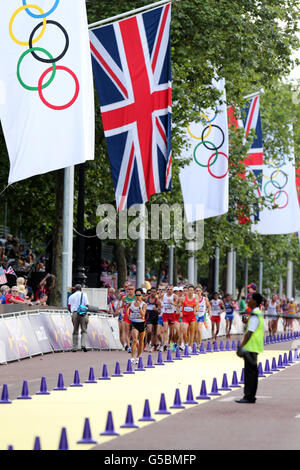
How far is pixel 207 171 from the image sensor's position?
33.4m

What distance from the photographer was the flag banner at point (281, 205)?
46219 millimetres

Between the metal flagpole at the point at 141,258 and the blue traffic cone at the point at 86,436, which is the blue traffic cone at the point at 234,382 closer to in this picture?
the blue traffic cone at the point at 86,436

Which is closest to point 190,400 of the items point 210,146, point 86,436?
point 86,436

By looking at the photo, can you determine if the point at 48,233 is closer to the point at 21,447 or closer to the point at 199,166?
the point at 199,166

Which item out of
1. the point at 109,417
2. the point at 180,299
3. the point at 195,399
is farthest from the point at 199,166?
the point at 109,417

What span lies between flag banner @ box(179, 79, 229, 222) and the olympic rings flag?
11.8 metres

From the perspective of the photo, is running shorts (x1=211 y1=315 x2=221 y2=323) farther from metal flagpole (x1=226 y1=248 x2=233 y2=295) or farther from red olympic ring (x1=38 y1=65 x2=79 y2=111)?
metal flagpole (x1=226 y1=248 x2=233 y2=295)

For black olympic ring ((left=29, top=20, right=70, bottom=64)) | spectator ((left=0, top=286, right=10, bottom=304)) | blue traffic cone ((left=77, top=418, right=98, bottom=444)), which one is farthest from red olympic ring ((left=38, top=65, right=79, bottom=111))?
blue traffic cone ((left=77, top=418, right=98, bottom=444))

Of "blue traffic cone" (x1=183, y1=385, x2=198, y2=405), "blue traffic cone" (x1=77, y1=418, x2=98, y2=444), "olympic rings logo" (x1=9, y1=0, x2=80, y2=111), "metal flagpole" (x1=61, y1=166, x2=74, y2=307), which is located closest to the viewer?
"blue traffic cone" (x1=77, y1=418, x2=98, y2=444)

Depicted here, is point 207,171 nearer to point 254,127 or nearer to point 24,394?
point 254,127

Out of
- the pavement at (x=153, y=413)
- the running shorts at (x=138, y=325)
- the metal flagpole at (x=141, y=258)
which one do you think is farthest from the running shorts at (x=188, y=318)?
the metal flagpole at (x=141, y=258)

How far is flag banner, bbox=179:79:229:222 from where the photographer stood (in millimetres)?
32625

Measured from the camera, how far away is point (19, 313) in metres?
25.1
